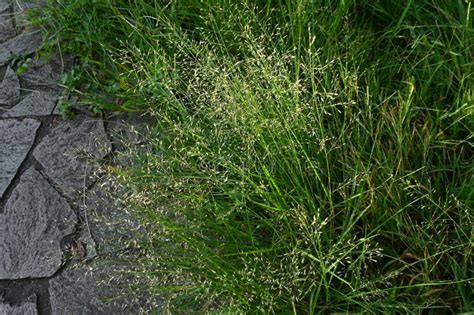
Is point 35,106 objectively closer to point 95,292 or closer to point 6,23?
point 6,23

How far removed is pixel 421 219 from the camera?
286cm

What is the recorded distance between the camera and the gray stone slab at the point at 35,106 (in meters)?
3.79

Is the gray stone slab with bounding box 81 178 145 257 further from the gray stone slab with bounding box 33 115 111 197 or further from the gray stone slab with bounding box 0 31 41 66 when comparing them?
the gray stone slab with bounding box 0 31 41 66

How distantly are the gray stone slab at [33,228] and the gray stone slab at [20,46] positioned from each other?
842 millimetres

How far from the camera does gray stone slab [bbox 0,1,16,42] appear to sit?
4168 millimetres

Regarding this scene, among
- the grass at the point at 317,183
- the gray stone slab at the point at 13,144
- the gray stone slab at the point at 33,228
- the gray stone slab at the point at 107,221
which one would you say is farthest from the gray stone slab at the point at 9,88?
the grass at the point at 317,183

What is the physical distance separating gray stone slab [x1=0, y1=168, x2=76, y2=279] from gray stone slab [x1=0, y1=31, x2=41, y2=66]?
84 cm

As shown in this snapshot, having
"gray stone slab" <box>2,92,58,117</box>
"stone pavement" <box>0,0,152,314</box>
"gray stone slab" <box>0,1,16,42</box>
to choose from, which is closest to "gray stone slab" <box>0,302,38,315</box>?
"stone pavement" <box>0,0,152,314</box>

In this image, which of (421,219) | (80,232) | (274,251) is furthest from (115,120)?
(421,219)

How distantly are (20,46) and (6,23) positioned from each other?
26cm

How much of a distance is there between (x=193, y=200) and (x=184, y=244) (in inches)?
10.9

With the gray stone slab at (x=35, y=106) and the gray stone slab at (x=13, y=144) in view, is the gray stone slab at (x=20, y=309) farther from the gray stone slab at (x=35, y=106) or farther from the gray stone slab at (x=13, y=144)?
the gray stone slab at (x=35, y=106)

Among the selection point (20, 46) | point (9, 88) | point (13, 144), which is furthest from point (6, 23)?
point (13, 144)

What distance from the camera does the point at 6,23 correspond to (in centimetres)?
423
